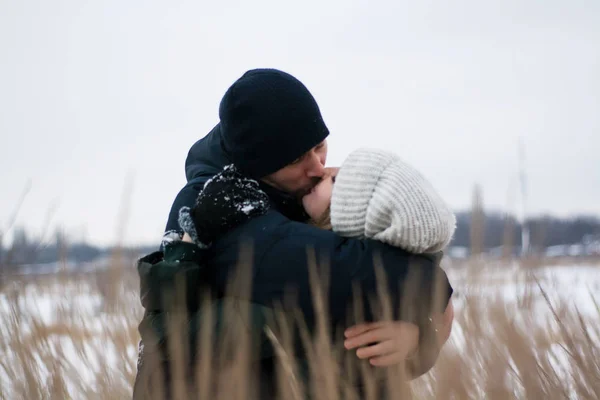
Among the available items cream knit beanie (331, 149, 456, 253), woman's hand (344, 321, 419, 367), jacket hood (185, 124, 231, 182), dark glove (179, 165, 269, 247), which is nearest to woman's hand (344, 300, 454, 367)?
woman's hand (344, 321, 419, 367)

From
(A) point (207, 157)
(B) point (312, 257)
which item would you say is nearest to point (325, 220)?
(B) point (312, 257)

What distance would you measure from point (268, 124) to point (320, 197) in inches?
7.0

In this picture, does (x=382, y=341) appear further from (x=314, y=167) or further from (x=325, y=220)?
(x=314, y=167)

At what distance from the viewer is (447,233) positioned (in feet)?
4.08

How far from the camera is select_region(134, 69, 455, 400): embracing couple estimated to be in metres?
1.22

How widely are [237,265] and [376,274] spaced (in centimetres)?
25

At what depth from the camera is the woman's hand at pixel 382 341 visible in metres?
1.25

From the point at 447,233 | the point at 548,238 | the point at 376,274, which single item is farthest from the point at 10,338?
the point at 548,238

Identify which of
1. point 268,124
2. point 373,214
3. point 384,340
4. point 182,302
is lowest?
point 384,340

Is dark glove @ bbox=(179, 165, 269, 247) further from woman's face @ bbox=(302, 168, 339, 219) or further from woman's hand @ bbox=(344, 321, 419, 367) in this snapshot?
woman's hand @ bbox=(344, 321, 419, 367)

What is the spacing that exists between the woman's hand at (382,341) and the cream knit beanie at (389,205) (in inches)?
5.7

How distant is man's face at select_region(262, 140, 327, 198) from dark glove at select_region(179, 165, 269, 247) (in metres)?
0.10

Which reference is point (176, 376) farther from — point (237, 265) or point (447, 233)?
point (447, 233)

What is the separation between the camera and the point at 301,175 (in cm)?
142
